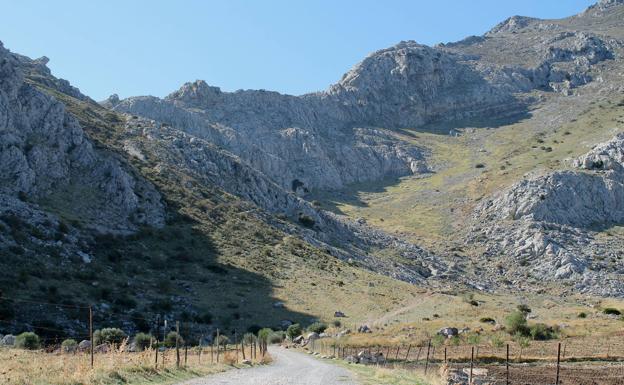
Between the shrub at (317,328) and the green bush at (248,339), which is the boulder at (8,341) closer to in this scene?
the green bush at (248,339)

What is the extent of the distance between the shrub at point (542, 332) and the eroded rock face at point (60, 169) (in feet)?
167

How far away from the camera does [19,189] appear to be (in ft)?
219

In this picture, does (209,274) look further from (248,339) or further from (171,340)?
(171,340)

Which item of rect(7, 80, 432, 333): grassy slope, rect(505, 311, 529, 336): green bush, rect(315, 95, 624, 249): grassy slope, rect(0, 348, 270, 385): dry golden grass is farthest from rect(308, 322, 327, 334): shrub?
rect(315, 95, 624, 249): grassy slope

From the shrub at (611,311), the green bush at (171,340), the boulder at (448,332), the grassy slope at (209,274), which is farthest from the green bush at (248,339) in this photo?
the shrub at (611,311)

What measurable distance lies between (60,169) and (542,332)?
2507 inches

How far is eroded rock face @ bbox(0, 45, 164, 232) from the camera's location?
2734 inches

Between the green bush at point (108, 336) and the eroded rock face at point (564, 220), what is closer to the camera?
the green bush at point (108, 336)

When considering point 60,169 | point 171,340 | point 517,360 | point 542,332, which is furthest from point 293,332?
point 60,169

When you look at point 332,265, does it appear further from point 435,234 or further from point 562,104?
point 562,104

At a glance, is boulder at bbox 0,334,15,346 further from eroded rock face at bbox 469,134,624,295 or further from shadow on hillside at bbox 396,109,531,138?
shadow on hillside at bbox 396,109,531,138

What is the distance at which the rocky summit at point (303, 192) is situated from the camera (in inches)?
2516

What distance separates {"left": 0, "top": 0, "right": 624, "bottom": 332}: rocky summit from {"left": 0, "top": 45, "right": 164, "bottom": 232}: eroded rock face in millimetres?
259

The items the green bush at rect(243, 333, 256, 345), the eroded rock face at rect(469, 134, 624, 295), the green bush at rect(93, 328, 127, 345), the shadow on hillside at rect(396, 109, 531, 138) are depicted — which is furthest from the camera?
the shadow on hillside at rect(396, 109, 531, 138)
